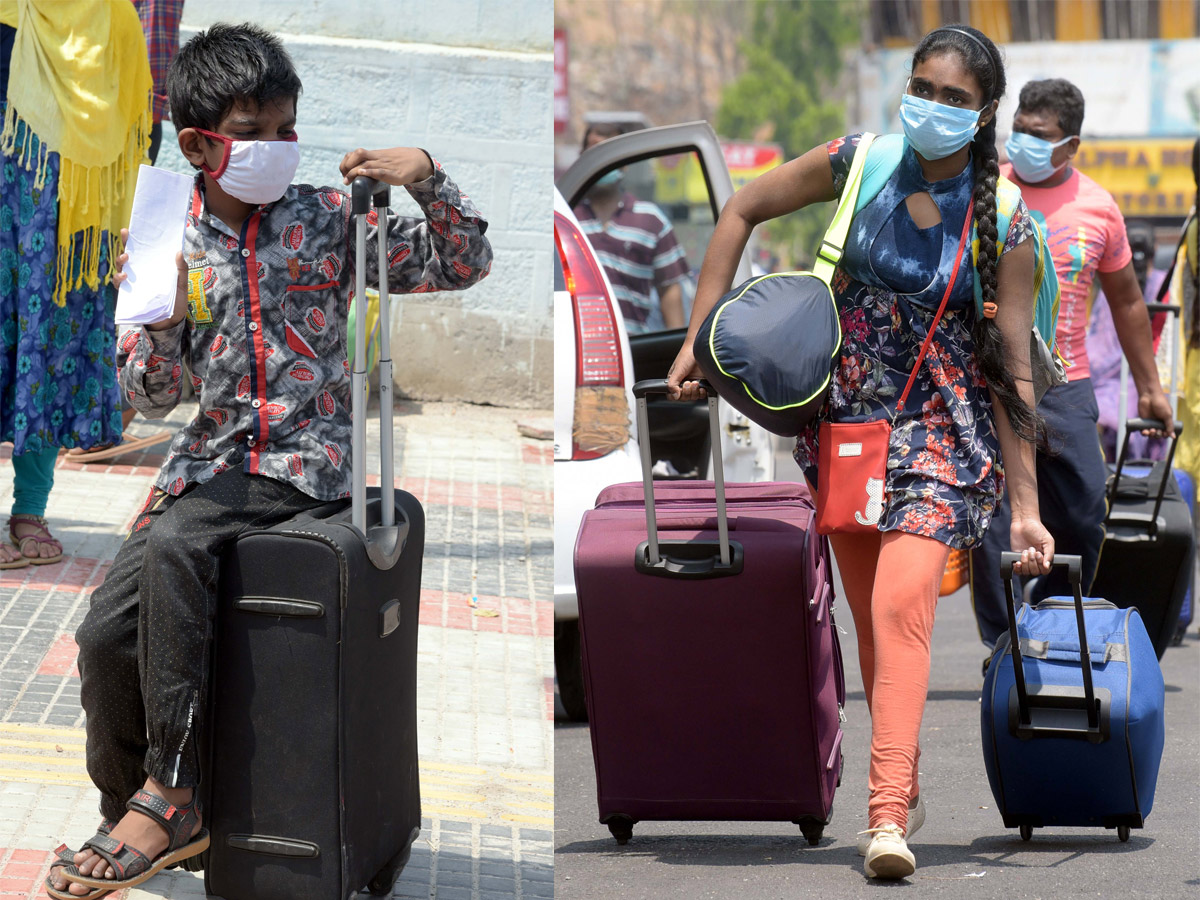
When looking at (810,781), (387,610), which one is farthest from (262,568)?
(810,781)

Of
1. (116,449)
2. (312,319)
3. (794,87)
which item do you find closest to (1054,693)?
(312,319)

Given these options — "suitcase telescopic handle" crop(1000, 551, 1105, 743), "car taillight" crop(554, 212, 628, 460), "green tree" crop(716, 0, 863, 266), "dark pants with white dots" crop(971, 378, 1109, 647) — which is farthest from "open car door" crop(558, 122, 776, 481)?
"green tree" crop(716, 0, 863, 266)

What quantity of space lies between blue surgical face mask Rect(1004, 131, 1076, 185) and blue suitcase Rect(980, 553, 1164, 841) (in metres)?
2.11

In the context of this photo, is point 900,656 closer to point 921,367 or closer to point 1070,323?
point 921,367

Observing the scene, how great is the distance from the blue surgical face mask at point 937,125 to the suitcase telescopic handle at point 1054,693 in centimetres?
94

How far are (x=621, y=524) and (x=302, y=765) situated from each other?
3.31ft

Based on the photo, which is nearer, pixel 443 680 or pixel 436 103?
pixel 443 680

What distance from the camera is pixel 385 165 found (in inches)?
125

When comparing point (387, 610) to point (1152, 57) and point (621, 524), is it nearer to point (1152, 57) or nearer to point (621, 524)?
point (621, 524)

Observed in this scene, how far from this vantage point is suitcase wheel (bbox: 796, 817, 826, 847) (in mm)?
3830

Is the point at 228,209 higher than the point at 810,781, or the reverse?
the point at 228,209

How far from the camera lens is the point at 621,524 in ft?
12.4

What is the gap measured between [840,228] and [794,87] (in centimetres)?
6943

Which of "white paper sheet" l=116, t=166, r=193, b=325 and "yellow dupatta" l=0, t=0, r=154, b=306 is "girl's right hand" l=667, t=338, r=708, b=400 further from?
"yellow dupatta" l=0, t=0, r=154, b=306
